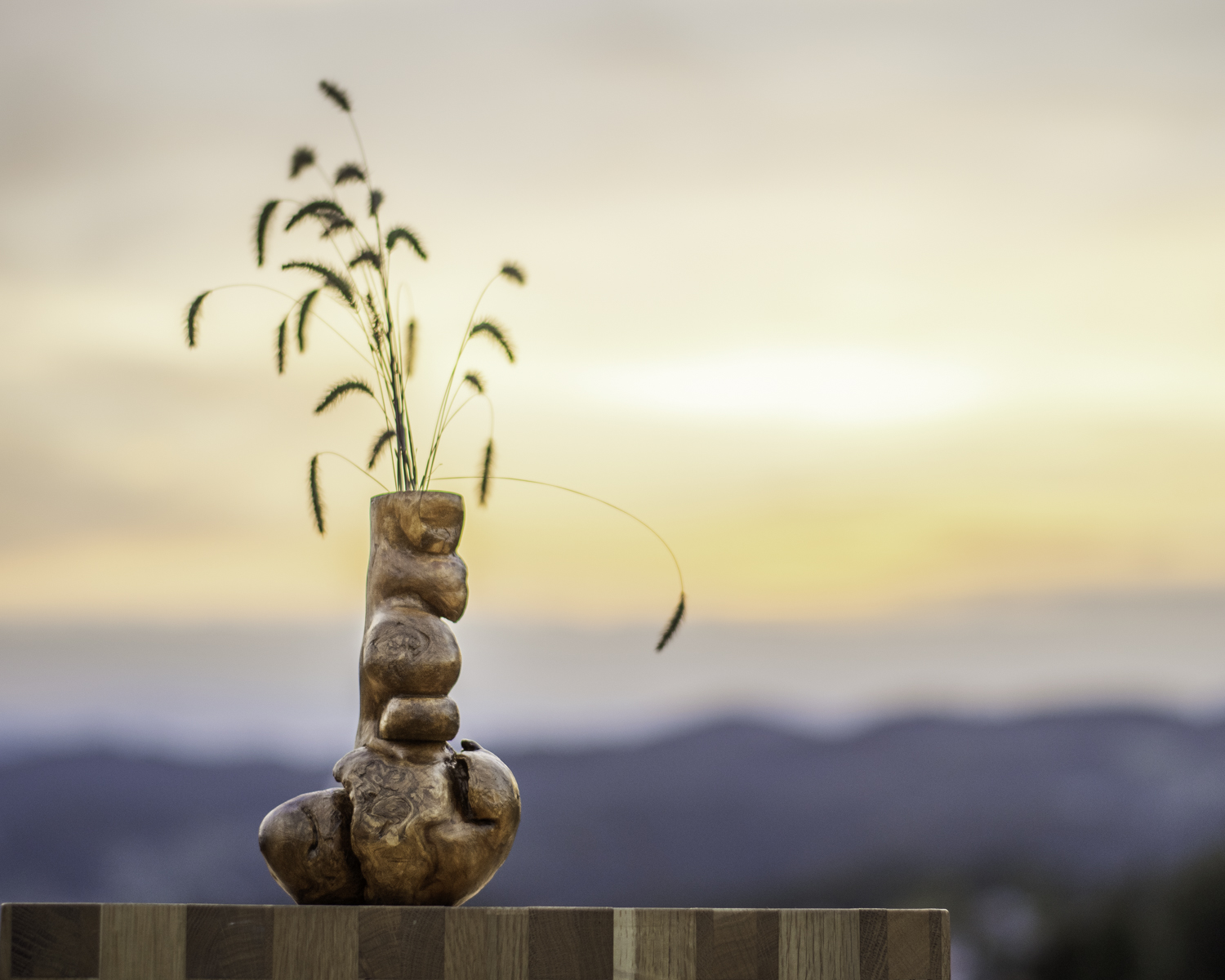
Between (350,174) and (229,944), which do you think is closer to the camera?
(229,944)

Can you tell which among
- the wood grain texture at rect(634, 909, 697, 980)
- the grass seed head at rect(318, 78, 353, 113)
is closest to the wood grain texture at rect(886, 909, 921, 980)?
the wood grain texture at rect(634, 909, 697, 980)

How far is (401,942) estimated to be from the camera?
169 cm

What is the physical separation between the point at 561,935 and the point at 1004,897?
8.11 ft

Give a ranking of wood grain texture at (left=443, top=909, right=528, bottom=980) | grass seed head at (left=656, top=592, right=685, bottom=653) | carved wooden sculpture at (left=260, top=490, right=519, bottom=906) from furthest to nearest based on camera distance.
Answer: grass seed head at (left=656, top=592, right=685, bottom=653), carved wooden sculpture at (left=260, top=490, right=519, bottom=906), wood grain texture at (left=443, top=909, right=528, bottom=980)

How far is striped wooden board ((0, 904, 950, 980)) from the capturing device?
66.2 inches

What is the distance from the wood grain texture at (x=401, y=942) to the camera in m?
1.68

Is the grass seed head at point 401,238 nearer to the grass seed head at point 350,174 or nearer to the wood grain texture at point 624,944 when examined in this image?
the grass seed head at point 350,174

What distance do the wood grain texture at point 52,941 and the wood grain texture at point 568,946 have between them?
577mm

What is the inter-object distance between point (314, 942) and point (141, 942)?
227mm

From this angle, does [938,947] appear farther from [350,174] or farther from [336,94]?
[336,94]

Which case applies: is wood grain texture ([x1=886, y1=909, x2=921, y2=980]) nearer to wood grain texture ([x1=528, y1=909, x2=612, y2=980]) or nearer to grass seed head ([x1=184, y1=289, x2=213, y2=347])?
wood grain texture ([x1=528, y1=909, x2=612, y2=980])

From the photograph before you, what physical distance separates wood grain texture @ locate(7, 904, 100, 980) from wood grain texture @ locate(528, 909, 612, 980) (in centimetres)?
58

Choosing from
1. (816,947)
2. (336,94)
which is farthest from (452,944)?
(336,94)

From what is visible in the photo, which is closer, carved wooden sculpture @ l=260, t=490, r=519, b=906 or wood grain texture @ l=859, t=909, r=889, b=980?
wood grain texture @ l=859, t=909, r=889, b=980
